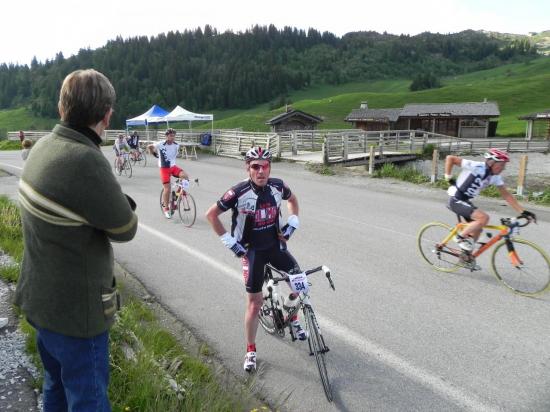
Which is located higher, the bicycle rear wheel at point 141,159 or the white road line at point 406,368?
the white road line at point 406,368

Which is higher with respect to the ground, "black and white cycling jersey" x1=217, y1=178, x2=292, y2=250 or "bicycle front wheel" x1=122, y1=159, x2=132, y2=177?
"black and white cycling jersey" x1=217, y1=178, x2=292, y2=250

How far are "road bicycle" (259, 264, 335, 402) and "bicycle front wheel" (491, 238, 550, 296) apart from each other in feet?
11.1

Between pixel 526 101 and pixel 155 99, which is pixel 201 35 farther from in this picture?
pixel 526 101

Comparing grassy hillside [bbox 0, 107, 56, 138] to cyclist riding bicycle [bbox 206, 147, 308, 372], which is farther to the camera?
grassy hillside [bbox 0, 107, 56, 138]

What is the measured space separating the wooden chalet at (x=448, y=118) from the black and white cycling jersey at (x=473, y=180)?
58.8m

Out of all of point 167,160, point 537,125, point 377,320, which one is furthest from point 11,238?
point 537,125

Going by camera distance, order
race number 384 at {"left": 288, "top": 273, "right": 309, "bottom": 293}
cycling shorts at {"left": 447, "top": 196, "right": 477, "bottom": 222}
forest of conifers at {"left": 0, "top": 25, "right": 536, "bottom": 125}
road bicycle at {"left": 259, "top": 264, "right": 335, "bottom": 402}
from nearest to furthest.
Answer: road bicycle at {"left": 259, "top": 264, "right": 335, "bottom": 402}
race number 384 at {"left": 288, "top": 273, "right": 309, "bottom": 293}
cycling shorts at {"left": 447, "top": 196, "right": 477, "bottom": 222}
forest of conifers at {"left": 0, "top": 25, "right": 536, "bottom": 125}

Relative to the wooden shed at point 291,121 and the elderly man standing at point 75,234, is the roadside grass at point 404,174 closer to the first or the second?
the elderly man standing at point 75,234

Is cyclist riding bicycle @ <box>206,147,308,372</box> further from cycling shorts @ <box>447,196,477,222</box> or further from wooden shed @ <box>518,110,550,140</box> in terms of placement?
wooden shed @ <box>518,110,550,140</box>

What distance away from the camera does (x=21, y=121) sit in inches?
5143

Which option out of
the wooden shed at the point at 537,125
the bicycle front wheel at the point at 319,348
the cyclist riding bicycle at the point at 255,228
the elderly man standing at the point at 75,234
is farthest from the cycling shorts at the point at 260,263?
the wooden shed at the point at 537,125

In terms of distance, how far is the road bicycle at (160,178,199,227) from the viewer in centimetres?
1018

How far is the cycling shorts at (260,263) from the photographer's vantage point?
4254 millimetres

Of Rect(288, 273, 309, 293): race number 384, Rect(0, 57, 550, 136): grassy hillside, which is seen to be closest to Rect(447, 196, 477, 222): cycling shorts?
Rect(288, 273, 309, 293): race number 384
